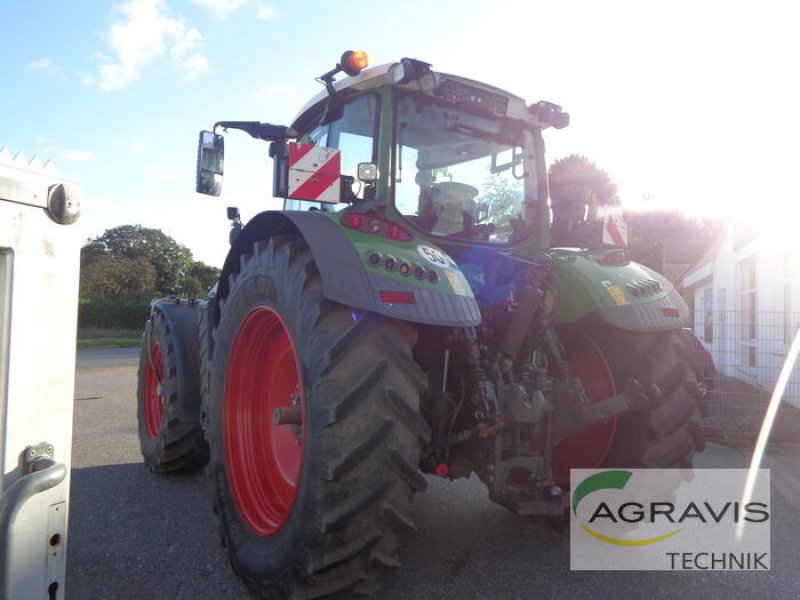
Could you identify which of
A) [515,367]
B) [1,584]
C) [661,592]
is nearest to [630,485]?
[661,592]

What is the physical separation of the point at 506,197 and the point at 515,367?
108 cm

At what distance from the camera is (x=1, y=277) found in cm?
122

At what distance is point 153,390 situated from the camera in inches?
197

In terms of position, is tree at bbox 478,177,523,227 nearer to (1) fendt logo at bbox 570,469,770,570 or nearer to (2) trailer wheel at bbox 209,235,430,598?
(2) trailer wheel at bbox 209,235,430,598

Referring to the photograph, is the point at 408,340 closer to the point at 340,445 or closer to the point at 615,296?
the point at 340,445

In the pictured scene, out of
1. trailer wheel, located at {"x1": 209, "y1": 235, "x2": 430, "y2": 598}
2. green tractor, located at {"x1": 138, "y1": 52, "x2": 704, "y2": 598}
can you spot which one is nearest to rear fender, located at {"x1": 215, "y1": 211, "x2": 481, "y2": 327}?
green tractor, located at {"x1": 138, "y1": 52, "x2": 704, "y2": 598}

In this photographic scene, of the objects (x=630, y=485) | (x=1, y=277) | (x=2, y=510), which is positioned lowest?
(x=630, y=485)

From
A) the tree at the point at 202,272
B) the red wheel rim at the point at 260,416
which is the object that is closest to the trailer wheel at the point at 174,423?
the red wheel rim at the point at 260,416

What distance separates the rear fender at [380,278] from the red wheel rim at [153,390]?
2.86m

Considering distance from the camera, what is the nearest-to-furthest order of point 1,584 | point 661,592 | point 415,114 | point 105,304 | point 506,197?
point 1,584 < point 661,592 < point 415,114 < point 506,197 < point 105,304

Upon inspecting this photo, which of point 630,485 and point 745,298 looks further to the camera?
point 745,298

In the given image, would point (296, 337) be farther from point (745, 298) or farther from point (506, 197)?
point (745, 298)

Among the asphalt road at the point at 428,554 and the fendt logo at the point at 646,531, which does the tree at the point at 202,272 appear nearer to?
the asphalt road at the point at 428,554

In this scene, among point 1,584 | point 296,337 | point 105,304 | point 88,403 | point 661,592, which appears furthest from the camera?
point 105,304
